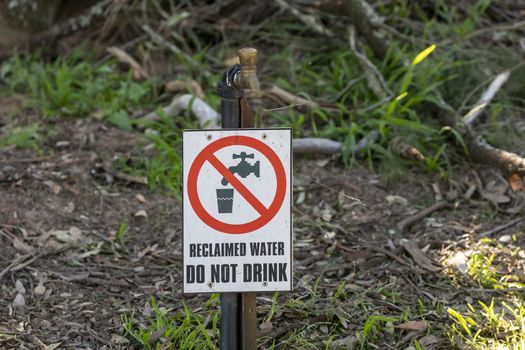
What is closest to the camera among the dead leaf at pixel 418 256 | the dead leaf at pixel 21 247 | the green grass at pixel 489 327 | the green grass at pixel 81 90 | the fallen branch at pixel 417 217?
the green grass at pixel 489 327

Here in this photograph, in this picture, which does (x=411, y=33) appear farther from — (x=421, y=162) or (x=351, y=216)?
(x=351, y=216)

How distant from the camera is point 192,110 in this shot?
185 inches

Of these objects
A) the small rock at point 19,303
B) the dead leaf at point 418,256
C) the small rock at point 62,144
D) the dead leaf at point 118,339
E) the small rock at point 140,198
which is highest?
the dead leaf at point 118,339

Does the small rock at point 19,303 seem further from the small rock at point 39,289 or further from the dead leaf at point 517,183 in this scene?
the dead leaf at point 517,183

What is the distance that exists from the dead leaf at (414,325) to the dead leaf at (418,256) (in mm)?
460

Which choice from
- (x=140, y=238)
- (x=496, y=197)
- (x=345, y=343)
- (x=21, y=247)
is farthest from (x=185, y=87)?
(x=345, y=343)

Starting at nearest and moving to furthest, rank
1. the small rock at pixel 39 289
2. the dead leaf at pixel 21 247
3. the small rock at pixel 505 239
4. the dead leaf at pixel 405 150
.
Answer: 1. the small rock at pixel 39 289
2. the dead leaf at pixel 21 247
3. the small rock at pixel 505 239
4. the dead leaf at pixel 405 150

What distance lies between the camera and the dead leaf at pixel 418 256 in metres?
3.48

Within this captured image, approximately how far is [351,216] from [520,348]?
1.33 m

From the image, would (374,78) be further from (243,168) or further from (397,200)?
(243,168)

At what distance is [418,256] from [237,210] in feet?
4.60

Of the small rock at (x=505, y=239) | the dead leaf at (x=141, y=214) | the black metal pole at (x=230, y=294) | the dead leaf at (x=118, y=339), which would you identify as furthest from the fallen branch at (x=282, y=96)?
the black metal pole at (x=230, y=294)

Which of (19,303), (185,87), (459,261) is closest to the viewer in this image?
(19,303)

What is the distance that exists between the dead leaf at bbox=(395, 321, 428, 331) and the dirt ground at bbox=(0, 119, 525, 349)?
0.05 ft
